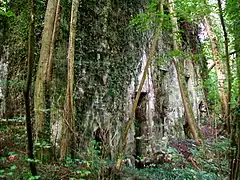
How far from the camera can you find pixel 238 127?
4320 millimetres

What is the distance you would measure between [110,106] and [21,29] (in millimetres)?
3360

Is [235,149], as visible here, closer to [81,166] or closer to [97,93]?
[81,166]

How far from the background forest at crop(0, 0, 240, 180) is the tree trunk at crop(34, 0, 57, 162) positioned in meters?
0.02

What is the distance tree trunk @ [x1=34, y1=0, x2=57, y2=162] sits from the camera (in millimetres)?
5035

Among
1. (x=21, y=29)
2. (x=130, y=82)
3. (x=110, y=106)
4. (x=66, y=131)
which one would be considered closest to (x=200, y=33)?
(x=130, y=82)

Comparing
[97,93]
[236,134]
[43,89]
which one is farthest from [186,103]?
[43,89]

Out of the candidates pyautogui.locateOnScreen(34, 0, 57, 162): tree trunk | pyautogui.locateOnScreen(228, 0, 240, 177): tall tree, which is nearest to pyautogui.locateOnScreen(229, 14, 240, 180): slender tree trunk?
pyautogui.locateOnScreen(228, 0, 240, 177): tall tree

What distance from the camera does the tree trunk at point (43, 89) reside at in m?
5.04

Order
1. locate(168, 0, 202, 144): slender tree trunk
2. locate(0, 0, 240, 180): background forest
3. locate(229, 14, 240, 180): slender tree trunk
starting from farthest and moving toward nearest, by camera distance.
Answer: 1. locate(168, 0, 202, 144): slender tree trunk
2. locate(0, 0, 240, 180): background forest
3. locate(229, 14, 240, 180): slender tree trunk

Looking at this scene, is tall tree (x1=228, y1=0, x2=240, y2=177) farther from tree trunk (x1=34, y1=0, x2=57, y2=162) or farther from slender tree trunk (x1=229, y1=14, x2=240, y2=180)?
tree trunk (x1=34, y1=0, x2=57, y2=162)

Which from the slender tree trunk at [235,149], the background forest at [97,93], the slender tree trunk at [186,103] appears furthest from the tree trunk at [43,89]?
the slender tree trunk at [235,149]

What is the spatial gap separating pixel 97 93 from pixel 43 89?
2.28m

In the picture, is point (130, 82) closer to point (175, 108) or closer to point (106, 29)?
point (106, 29)

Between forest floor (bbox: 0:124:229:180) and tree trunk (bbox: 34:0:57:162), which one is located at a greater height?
tree trunk (bbox: 34:0:57:162)
